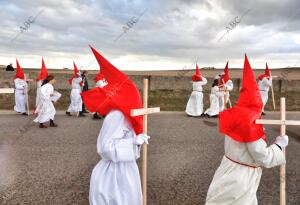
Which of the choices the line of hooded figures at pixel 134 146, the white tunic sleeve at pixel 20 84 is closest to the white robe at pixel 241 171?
the line of hooded figures at pixel 134 146

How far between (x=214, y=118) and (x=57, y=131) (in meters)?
5.69

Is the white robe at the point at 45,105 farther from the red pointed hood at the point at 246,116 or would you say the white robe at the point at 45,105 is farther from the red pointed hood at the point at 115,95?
the red pointed hood at the point at 246,116

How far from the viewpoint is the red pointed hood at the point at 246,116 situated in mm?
3646

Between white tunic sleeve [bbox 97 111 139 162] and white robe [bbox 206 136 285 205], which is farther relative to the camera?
white robe [bbox 206 136 285 205]

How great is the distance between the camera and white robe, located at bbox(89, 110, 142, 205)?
11.4ft

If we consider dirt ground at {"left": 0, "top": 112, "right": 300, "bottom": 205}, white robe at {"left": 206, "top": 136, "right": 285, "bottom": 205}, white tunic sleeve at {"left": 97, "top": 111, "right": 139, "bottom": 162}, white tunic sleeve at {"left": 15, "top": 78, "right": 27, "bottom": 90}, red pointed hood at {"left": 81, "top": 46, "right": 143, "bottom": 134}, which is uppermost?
white tunic sleeve at {"left": 15, "top": 78, "right": 27, "bottom": 90}

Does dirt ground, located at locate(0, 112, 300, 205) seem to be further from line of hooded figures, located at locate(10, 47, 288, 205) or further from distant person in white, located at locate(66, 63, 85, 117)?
distant person in white, located at locate(66, 63, 85, 117)

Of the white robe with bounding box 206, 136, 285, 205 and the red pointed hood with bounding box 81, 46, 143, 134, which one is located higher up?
the red pointed hood with bounding box 81, 46, 143, 134

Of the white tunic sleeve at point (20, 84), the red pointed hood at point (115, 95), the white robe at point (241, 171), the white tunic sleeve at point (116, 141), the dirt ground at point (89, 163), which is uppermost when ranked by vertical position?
the white tunic sleeve at point (20, 84)

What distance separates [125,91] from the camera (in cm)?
360

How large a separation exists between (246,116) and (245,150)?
0.36 metres

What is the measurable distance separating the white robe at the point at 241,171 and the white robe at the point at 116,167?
89cm

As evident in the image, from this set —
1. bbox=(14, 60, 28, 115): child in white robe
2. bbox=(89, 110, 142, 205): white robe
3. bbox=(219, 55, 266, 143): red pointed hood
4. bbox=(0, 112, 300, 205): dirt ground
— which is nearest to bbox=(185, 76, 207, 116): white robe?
bbox=(0, 112, 300, 205): dirt ground

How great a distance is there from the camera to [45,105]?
1066 centimetres
